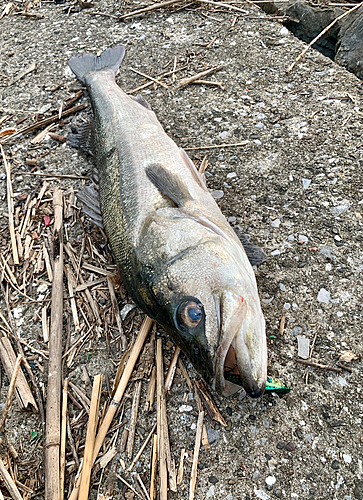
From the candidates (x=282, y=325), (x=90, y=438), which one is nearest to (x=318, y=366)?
(x=282, y=325)

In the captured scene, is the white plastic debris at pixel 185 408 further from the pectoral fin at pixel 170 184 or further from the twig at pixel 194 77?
the twig at pixel 194 77

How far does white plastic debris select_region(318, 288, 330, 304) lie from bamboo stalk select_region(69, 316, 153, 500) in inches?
55.4

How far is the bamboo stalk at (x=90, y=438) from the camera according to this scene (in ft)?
8.39

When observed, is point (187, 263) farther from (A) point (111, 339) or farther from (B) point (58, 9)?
(B) point (58, 9)

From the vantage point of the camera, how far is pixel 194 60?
560 cm

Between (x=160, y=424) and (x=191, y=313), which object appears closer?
(x=191, y=313)

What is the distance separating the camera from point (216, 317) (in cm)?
238

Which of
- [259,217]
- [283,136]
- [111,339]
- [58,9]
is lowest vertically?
[111,339]

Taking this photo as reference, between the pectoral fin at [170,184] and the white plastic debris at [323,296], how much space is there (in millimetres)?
1325

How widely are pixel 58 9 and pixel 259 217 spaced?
5.99 meters

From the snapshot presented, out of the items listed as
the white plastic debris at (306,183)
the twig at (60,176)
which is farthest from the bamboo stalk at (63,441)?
the white plastic debris at (306,183)

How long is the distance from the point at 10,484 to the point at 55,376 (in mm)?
751

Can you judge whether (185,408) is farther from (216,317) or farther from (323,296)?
(323,296)

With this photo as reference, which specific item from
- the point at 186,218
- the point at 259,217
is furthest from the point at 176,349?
the point at 259,217
